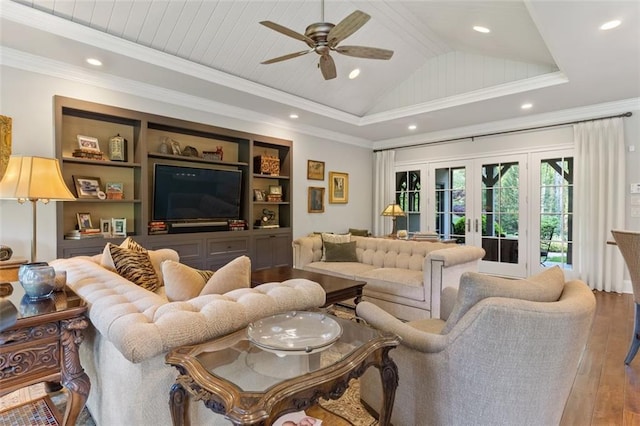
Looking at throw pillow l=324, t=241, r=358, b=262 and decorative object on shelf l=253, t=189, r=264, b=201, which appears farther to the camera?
decorative object on shelf l=253, t=189, r=264, b=201

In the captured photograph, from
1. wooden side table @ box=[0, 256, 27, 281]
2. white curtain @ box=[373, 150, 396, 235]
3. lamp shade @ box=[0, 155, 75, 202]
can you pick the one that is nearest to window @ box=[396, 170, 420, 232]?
white curtain @ box=[373, 150, 396, 235]

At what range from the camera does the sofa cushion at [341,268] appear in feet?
13.5

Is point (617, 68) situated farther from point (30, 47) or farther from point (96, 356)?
point (30, 47)

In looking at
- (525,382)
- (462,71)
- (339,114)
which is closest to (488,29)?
(462,71)

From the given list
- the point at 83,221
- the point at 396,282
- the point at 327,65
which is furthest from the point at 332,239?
the point at 83,221

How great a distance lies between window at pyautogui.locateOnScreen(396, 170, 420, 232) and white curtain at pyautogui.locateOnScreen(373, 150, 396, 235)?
147 millimetres

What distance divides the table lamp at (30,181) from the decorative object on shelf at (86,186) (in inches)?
65.1

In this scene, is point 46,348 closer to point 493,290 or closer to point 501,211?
point 493,290

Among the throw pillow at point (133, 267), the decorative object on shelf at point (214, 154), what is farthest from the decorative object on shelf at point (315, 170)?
the throw pillow at point (133, 267)

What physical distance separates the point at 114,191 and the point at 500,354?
419 centimetres

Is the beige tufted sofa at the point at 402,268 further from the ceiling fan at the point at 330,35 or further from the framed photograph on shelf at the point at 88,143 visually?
the framed photograph on shelf at the point at 88,143

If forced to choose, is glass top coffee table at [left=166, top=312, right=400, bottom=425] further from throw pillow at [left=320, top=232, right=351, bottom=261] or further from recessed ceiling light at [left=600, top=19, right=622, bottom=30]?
throw pillow at [left=320, top=232, right=351, bottom=261]

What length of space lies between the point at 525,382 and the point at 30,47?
14.9 feet

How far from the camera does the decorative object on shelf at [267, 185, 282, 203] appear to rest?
564cm
